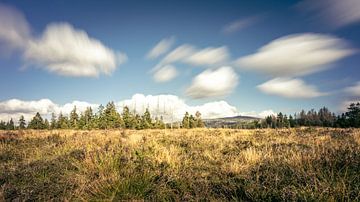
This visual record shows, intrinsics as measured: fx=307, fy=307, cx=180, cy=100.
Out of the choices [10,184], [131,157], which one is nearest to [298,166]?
[131,157]

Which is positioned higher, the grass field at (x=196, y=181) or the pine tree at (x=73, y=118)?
the pine tree at (x=73, y=118)

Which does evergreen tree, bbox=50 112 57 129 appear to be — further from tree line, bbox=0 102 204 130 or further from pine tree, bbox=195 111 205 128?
pine tree, bbox=195 111 205 128

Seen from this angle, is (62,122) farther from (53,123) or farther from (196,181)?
(196,181)

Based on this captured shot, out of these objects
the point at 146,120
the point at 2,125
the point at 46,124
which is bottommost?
the point at 46,124

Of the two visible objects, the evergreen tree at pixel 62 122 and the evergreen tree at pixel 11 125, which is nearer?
the evergreen tree at pixel 62 122

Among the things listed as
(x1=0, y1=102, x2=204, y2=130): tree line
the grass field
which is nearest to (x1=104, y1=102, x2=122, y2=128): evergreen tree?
(x1=0, y1=102, x2=204, y2=130): tree line

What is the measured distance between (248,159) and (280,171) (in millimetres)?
1781

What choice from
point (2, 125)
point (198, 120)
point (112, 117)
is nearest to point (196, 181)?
point (112, 117)

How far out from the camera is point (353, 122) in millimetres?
75312

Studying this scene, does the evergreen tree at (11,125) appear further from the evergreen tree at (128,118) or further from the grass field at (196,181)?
the grass field at (196,181)

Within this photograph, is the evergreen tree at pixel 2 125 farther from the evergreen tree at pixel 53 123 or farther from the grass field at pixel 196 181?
the grass field at pixel 196 181

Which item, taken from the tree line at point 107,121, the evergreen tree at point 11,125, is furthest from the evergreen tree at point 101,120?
the evergreen tree at point 11,125

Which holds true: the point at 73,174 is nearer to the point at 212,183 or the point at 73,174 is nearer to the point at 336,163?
the point at 212,183

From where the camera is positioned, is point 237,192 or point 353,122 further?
point 353,122
